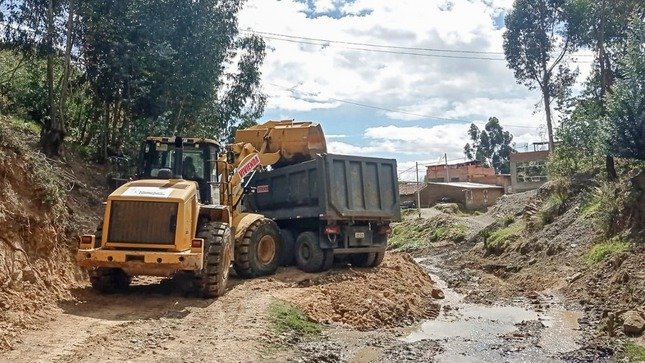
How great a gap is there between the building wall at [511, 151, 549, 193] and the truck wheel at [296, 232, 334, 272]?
101ft

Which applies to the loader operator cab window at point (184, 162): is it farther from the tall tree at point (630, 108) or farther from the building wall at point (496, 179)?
the building wall at point (496, 179)

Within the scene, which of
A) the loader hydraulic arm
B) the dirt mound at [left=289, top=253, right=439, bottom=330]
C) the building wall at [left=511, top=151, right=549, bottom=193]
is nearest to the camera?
the dirt mound at [left=289, top=253, right=439, bottom=330]

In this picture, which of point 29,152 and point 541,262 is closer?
point 29,152

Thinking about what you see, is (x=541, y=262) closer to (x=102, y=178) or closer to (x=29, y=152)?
(x=102, y=178)

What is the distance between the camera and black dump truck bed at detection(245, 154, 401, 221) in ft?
40.9

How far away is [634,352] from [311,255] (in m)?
6.78

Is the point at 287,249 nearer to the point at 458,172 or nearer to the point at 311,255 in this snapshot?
the point at 311,255

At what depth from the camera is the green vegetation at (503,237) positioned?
21.0 m

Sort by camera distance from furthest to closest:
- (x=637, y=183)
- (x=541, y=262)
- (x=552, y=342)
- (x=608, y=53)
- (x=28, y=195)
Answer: (x=608, y=53)
(x=541, y=262)
(x=637, y=183)
(x=28, y=195)
(x=552, y=342)

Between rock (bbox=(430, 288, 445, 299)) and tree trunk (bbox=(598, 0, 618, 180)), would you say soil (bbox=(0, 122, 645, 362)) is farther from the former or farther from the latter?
tree trunk (bbox=(598, 0, 618, 180))

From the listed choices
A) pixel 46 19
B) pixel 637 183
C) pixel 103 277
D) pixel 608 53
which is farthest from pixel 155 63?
pixel 608 53

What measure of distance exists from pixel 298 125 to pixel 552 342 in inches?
296

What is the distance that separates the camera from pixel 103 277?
→ 31.6 ft

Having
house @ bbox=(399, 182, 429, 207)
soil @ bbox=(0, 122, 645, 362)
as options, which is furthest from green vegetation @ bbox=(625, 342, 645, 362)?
house @ bbox=(399, 182, 429, 207)
